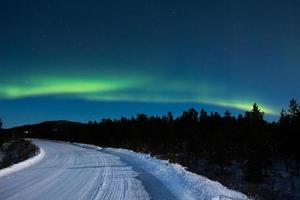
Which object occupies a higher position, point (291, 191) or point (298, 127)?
point (298, 127)

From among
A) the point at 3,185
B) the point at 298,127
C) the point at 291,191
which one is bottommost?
the point at 291,191

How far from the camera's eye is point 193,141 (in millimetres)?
77938

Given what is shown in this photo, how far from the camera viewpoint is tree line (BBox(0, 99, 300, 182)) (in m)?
52.4

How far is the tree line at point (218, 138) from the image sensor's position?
52.4 metres

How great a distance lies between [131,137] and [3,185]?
8966 cm

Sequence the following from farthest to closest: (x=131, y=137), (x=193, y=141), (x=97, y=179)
Result: (x=131, y=137) < (x=193, y=141) < (x=97, y=179)

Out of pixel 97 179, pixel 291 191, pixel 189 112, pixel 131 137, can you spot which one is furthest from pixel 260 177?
pixel 189 112

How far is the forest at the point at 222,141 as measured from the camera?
5091cm

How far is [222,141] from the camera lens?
68062 millimetres

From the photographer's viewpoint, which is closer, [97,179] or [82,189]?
[82,189]

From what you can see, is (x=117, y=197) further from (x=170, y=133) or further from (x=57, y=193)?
(x=170, y=133)

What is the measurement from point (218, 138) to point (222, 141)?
4314 mm

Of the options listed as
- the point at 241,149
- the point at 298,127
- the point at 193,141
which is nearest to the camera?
the point at 298,127

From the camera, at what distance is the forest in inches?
2004
